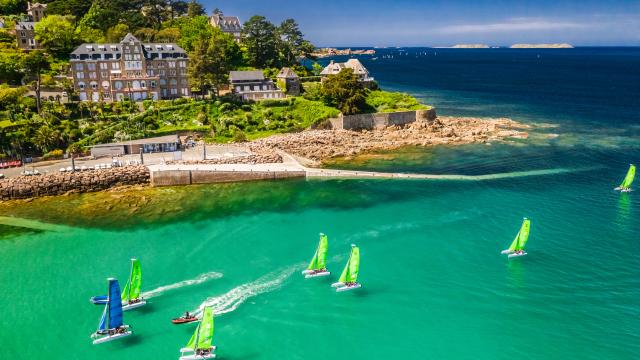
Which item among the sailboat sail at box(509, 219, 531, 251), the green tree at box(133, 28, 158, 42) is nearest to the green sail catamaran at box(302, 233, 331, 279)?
the sailboat sail at box(509, 219, 531, 251)

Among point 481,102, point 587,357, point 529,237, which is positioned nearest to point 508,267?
point 529,237

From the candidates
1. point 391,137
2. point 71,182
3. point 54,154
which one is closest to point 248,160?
point 71,182

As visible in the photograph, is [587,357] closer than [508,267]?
Yes

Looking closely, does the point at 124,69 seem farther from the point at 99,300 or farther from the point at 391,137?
the point at 99,300

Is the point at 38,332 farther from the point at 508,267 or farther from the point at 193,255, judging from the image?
the point at 508,267

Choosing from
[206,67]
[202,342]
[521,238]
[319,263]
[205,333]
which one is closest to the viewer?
[205,333]
